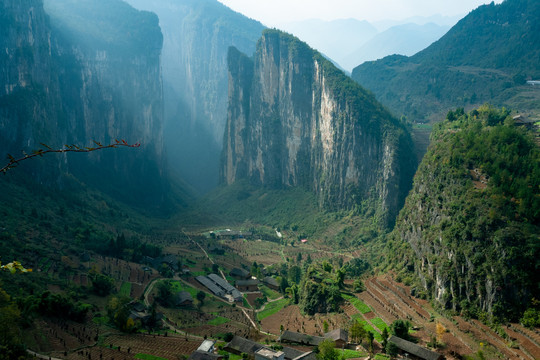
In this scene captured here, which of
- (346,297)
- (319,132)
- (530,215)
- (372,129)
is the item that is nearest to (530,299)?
(530,215)

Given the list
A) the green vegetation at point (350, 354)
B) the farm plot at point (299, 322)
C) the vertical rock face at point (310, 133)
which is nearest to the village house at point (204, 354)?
the green vegetation at point (350, 354)

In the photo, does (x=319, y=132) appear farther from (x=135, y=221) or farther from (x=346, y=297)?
(x=346, y=297)

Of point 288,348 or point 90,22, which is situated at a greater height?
point 90,22

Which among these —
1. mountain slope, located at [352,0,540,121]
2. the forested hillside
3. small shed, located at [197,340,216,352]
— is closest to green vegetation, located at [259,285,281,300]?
the forested hillside

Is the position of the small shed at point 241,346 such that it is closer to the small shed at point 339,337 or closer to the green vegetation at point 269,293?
the small shed at point 339,337

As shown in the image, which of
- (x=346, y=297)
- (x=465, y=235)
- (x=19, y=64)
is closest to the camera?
(x=465, y=235)

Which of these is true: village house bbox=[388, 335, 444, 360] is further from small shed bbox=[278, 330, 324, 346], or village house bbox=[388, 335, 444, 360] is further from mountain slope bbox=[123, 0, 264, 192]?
mountain slope bbox=[123, 0, 264, 192]

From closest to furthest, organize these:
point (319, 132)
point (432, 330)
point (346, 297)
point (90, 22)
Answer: point (432, 330)
point (346, 297)
point (319, 132)
point (90, 22)
